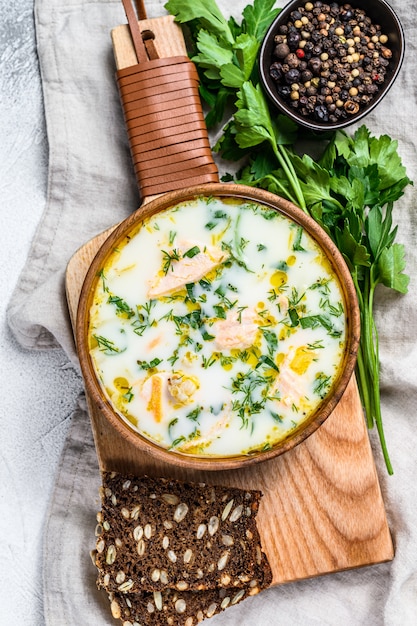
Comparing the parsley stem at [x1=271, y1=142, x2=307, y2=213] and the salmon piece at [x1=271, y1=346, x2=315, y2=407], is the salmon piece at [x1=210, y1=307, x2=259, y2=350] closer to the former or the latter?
the salmon piece at [x1=271, y1=346, x2=315, y2=407]

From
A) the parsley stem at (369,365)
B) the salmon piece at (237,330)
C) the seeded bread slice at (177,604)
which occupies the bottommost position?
the seeded bread slice at (177,604)

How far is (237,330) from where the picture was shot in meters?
2.48

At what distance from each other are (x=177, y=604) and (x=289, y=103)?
1885 mm

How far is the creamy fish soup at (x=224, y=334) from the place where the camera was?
8.23 feet

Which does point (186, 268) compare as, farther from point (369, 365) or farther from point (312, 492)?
point (312, 492)

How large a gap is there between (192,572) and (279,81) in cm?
183

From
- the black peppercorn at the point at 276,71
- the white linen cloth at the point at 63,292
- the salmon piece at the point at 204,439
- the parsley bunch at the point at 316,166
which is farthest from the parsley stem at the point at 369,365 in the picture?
the black peppercorn at the point at 276,71

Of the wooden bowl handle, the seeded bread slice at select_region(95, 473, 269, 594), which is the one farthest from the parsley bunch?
the seeded bread slice at select_region(95, 473, 269, 594)

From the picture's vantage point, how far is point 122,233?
8.35 feet

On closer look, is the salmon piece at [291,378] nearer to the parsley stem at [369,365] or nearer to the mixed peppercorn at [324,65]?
the parsley stem at [369,365]

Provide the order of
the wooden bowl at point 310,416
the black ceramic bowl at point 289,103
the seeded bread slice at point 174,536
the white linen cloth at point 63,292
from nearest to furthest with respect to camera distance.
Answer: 1. the wooden bowl at point 310,416
2. the seeded bread slice at point 174,536
3. the black ceramic bowl at point 289,103
4. the white linen cloth at point 63,292

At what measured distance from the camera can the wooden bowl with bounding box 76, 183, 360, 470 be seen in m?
2.48

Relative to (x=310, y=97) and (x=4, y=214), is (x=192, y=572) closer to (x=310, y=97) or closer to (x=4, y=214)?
(x=4, y=214)

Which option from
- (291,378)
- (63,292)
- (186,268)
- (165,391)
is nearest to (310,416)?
(291,378)
